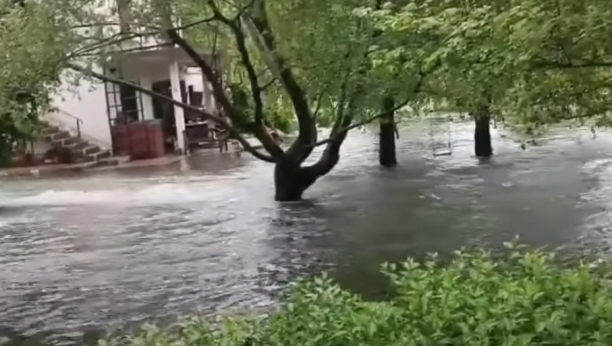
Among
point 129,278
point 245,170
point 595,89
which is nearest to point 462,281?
point 595,89

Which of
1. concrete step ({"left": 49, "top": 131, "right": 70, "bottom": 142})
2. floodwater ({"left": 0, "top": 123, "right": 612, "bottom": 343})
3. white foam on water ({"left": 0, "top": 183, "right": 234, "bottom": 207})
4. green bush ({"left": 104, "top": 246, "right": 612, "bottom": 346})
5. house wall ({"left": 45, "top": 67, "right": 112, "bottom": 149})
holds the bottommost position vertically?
floodwater ({"left": 0, "top": 123, "right": 612, "bottom": 343})

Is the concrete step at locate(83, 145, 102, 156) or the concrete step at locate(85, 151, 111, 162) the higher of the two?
the concrete step at locate(83, 145, 102, 156)

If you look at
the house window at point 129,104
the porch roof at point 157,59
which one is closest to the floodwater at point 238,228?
the porch roof at point 157,59

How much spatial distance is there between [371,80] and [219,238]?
3.29m

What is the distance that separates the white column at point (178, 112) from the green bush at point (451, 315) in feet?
81.3

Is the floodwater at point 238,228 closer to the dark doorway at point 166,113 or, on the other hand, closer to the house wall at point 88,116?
the house wall at point 88,116

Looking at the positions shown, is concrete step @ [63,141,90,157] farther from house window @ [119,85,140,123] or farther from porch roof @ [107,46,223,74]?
porch roof @ [107,46,223,74]

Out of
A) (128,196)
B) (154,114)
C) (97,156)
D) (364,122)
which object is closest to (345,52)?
(364,122)

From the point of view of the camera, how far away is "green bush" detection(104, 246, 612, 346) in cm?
447

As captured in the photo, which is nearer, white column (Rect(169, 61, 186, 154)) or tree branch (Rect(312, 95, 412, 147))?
tree branch (Rect(312, 95, 412, 147))

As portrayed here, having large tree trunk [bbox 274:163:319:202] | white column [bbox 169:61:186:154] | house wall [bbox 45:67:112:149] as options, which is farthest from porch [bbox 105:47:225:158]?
large tree trunk [bbox 274:163:319:202]

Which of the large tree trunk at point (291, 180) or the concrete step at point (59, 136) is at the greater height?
the concrete step at point (59, 136)

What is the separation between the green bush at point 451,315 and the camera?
447cm

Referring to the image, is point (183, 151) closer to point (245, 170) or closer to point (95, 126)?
point (95, 126)
